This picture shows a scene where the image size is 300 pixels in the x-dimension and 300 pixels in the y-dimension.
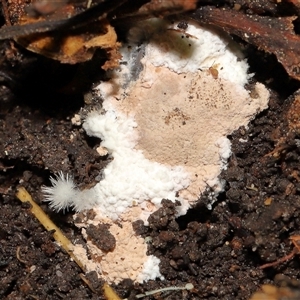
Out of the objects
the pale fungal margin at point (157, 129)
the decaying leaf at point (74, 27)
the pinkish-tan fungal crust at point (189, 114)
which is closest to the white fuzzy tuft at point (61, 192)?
the pale fungal margin at point (157, 129)

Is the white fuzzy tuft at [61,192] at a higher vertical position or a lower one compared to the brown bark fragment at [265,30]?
lower

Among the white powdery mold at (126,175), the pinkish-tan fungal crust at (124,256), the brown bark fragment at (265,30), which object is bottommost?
the pinkish-tan fungal crust at (124,256)

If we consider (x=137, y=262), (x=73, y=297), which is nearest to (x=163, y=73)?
(x=137, y=262)

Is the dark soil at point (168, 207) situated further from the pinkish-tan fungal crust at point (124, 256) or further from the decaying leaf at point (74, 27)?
the decaying leaf at point (74, 27)

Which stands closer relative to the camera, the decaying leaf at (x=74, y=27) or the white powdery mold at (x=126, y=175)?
the decaying leaf at (x=74, y=27)

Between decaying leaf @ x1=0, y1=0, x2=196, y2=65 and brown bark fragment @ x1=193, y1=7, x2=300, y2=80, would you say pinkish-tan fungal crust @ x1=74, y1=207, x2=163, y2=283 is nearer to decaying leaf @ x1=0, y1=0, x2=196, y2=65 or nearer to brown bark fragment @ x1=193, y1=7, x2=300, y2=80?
decaying leaf @ x1=0, y1=0, x2=196, y2=65

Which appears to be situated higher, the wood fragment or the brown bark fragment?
the brown bark fragment

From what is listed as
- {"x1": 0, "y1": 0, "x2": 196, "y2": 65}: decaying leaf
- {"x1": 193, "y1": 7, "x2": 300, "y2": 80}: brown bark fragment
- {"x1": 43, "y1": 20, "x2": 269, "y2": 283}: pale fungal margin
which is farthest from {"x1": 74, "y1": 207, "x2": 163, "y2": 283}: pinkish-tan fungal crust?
{"x1": 193, "y1": 7, "x2": 300, "y2": 80}: brown bark fragment

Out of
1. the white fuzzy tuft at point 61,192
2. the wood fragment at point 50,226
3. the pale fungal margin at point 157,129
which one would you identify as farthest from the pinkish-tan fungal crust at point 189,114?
the wood fragment at point 50,226


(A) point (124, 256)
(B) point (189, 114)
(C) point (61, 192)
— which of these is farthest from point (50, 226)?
(B) point (189, 114)
